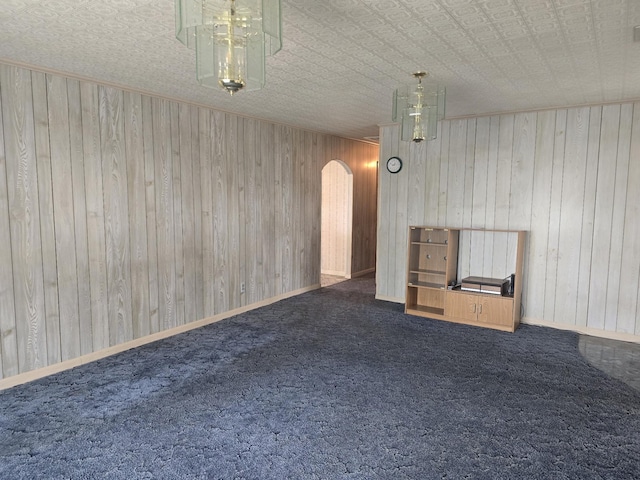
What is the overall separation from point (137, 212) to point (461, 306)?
3.54m

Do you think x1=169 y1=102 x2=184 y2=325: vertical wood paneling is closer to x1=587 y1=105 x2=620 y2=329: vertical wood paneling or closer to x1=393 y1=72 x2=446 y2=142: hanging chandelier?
x1=393 y1=72 x2=446 y2=142: hanging chandelier

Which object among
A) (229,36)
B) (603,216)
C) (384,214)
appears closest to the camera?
(229,36)

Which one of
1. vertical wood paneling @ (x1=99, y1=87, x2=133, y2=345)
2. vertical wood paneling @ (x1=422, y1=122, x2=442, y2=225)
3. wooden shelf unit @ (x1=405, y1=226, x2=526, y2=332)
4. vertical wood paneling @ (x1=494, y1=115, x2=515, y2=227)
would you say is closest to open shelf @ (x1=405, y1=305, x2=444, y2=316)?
wooden shelf unit @ (x1=405, y1=226, x2=526, y2=332)

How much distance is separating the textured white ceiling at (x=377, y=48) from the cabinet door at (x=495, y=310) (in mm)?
2052

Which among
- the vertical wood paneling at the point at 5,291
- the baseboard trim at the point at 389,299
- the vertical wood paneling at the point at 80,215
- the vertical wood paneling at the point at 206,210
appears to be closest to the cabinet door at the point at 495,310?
the baseboard trim at the point at 389,299

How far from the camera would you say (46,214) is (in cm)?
330

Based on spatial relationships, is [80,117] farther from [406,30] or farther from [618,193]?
[618,193]

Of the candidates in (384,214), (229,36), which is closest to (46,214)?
(229,36)

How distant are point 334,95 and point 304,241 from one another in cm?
263

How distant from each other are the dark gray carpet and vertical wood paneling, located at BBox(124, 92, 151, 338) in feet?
1.23

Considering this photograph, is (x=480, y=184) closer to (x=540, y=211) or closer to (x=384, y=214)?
(x=540, y=211)

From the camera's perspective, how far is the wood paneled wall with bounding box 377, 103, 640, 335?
13.9ft

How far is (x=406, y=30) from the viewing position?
2449mm

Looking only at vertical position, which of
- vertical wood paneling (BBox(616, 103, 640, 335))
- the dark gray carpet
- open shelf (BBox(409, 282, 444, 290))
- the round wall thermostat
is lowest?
the dark gray carpet
